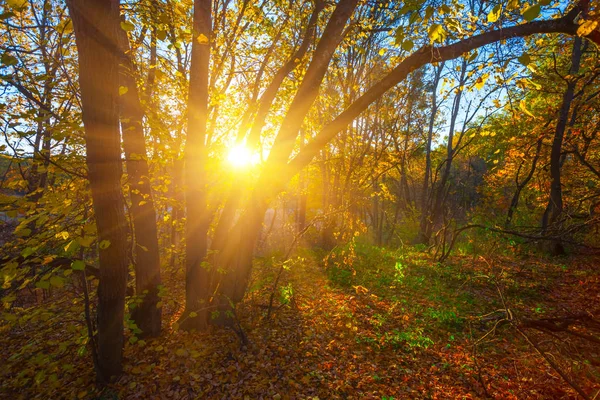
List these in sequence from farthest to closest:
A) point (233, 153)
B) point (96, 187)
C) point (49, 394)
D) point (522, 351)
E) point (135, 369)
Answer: point (233, 153)
point (522, 351)
point (135, 369)
point (49, 394)
point (96, 187)

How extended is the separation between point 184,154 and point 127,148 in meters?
1.06

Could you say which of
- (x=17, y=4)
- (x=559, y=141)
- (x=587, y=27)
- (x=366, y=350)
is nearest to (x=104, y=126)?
(x=17, y=4)

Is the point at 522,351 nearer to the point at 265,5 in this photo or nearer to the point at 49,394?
the point at 49,394

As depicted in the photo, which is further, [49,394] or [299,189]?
[299,189]

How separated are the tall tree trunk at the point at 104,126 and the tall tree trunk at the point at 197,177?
145 centimetres

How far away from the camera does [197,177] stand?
472 cm

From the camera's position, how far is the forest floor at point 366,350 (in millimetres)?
4086

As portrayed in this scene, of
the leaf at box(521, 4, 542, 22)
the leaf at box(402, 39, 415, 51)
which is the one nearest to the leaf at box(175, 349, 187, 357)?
the leaf at box(402, 39, 415, 51)

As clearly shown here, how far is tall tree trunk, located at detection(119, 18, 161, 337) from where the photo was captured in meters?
4.61

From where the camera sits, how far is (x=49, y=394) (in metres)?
4.18

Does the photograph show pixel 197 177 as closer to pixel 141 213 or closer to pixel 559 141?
pixel 141 213

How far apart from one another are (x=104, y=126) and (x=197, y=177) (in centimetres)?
194

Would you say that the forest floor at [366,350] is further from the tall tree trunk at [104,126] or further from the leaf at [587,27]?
the leaf at [587,27]

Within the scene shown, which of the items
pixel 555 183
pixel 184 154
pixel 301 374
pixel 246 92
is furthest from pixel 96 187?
pixel 555 183
